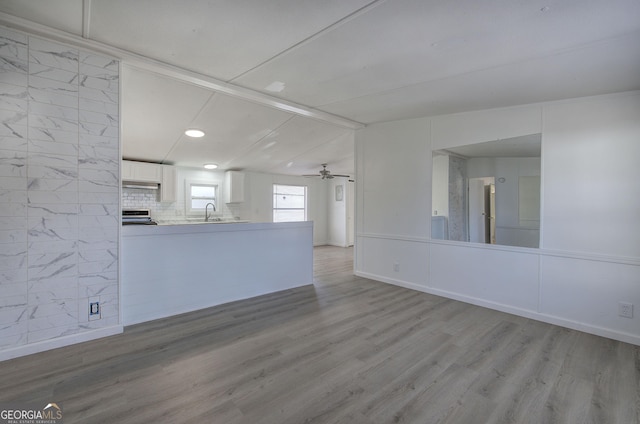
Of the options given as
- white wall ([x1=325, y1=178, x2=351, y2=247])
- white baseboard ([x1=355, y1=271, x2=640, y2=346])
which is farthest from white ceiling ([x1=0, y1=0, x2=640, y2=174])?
white wall ([x1=325, y1=178, x2=351, y2=247])

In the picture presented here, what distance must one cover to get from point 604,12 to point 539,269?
256 cm

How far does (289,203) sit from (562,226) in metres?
6.55

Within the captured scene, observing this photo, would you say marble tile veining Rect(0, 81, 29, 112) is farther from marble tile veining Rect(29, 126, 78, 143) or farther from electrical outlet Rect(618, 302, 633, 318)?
electrical outlet Rect(618, 302, 633, 318)

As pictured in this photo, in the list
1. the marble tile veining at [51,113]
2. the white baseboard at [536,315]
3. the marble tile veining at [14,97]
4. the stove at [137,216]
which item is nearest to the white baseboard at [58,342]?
the marble tile veining at [51,113]

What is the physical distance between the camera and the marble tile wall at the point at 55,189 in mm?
2375

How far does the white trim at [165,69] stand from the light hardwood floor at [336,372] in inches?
104

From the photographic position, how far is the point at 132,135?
4.46 meters

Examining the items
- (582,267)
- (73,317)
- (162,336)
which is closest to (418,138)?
(582,267)

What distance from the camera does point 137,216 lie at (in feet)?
18.1

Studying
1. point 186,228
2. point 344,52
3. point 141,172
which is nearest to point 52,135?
point 186,228

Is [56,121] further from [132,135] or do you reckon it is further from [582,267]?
[582,267]

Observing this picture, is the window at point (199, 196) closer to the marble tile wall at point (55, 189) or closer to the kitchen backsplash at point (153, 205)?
the kitchen backsplash at point (153, 205)

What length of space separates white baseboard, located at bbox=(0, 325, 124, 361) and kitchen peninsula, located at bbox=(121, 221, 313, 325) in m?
0.26

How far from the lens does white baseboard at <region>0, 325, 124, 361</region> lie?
2387 millimetres
